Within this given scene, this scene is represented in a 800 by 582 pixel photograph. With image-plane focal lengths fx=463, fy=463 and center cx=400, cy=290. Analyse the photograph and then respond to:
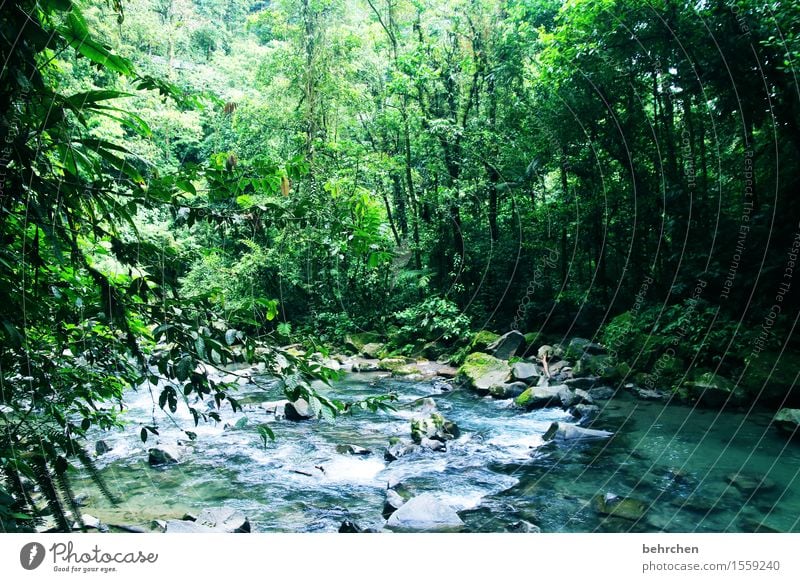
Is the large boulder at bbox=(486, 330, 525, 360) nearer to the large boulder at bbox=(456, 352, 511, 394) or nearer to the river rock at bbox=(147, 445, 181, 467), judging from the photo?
the large boulder at bbox=(456, 352, 511, 394)

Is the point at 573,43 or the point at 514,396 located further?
the point at 514,396

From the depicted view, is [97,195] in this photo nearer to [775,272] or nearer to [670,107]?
[775,272]

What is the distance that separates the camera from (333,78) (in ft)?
10.0

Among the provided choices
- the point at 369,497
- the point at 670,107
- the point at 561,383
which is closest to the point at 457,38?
the point at 670,107

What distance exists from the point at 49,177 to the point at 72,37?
336mm

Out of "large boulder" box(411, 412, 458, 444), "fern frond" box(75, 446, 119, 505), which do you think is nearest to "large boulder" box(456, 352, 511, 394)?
"large boulder" box(411, 412, 458, 444)

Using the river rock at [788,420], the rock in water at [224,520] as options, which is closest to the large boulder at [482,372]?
the river rock at [788,420]

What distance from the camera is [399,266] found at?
28.4 feet

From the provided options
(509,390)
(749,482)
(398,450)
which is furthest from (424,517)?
(509,390)

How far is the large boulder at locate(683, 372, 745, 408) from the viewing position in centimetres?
538

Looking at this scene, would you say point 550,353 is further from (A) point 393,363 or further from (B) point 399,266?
(B) point 399,266

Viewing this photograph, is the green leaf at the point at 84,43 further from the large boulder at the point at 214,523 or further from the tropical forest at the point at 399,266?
the large boulder at the point at 214,523

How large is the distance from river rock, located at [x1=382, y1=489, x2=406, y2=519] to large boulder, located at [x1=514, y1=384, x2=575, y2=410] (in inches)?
129
